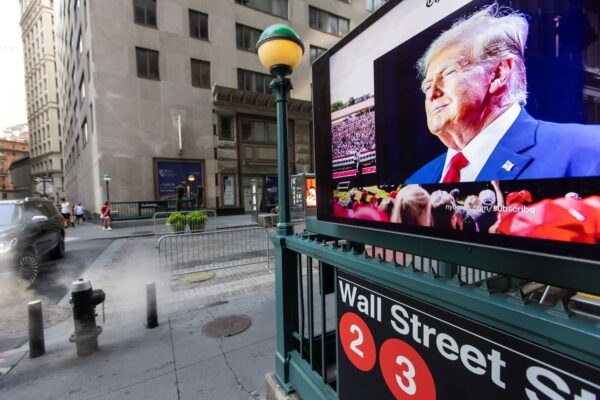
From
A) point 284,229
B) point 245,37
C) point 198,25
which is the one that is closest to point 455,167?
point 284,229

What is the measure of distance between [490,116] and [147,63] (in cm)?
2348

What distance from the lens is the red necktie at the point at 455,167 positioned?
1331 mm

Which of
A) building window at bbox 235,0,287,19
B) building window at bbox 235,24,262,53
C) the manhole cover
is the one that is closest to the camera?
the manhole cover

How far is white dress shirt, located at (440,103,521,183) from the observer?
1173mm

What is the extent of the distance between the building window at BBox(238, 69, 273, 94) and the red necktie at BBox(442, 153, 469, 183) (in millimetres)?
23958

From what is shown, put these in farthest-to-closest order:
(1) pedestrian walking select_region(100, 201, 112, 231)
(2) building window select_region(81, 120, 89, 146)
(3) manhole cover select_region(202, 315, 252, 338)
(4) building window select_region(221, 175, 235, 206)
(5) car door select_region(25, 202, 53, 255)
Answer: (2) building window select_region(81, 120, 89, 146), (4) building window select_region(221, 175, 235, 206), (1) pedestrian walking select_region(100, 201, 112, 231), (5) car door select_region(25, 202, 53, 255), (3) manhole cover select_region(202, 315, 252, 338)

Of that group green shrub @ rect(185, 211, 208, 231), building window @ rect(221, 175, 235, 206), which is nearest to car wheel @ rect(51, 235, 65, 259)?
green shrub @ rect(185, 211, 208, 231)

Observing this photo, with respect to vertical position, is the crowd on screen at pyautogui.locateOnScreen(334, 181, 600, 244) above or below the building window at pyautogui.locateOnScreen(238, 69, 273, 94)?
below

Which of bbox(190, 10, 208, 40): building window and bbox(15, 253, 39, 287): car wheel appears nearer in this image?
bbox(15, 253, 39, 287): car wheel

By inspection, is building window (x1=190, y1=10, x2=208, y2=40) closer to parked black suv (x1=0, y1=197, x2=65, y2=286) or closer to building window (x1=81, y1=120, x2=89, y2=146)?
building window (x1=81, y1=120, x2=89, y2=146)

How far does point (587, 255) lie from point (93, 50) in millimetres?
23973

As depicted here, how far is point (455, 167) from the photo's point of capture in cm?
136

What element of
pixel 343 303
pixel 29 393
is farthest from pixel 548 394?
pixel 29 393

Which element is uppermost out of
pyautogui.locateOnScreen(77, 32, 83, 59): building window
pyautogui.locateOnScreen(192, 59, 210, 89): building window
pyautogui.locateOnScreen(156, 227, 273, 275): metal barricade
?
pyautogui.locateOnScreen(77, 32, 83, 59): building window
